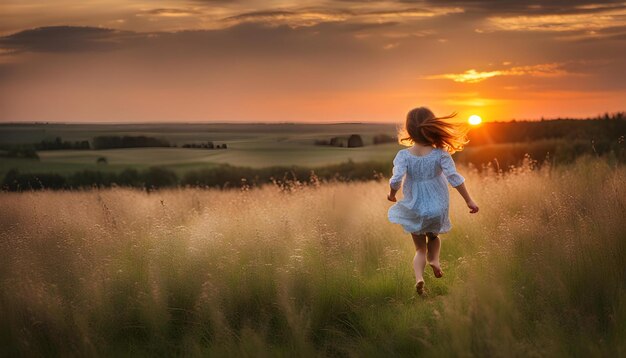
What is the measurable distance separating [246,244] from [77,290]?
1.78 metres

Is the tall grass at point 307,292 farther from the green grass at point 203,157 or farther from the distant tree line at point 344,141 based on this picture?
the distant tree line at point 344,141

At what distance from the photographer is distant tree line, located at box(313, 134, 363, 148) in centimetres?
3017

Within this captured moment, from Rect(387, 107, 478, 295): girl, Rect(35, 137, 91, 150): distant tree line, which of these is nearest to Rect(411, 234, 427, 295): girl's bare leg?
Rect(387, 107, 478, 295): girl

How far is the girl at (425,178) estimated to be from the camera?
7.70 m

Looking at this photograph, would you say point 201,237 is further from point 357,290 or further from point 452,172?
point 452,172

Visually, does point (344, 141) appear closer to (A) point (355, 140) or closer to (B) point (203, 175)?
(A) point (355, 140)

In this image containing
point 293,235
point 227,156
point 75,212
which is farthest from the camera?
point 227,156

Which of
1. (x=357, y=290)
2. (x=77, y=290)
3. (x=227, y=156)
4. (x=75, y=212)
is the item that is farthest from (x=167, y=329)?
(x=227, y=156)

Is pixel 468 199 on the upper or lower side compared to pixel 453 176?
lower

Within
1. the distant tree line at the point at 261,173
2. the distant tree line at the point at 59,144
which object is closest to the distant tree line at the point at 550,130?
the distant tree line at the point at 261,173

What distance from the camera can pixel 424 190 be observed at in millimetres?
7785

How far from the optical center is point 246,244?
26.3ft

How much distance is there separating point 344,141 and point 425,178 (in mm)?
22961

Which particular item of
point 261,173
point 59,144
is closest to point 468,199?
point 261,173
